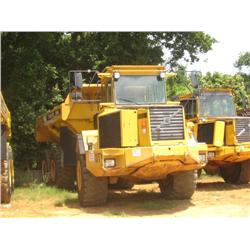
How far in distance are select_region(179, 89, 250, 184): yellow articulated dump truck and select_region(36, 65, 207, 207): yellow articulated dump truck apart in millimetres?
2831

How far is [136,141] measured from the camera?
880 centimetres

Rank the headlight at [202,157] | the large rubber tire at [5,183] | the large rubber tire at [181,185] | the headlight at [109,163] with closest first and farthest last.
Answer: the headlight at [109,163] < the headlight at [202,157] < the large rubber tire at [5,183] < the large rubber tire at [181,185]

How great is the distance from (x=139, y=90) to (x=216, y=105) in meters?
4.61

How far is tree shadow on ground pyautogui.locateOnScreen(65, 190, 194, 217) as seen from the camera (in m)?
8.85

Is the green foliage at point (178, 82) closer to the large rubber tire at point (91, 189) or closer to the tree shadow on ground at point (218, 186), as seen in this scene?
the tree shadow on ground at point (218, 186)

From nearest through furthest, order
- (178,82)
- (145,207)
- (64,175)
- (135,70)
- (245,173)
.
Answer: (145,207), (135,70), (64,175), (245,173), (178,82)

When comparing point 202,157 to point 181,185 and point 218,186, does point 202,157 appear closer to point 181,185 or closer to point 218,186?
point 181,185

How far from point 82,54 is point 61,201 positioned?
25.7ft

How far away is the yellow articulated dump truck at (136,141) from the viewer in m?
8.60

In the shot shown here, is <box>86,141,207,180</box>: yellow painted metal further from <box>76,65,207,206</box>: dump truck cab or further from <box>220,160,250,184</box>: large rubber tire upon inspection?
<box>220,160,250,184</box>: large rubber tire

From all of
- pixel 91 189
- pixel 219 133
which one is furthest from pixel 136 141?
pixel 219 133

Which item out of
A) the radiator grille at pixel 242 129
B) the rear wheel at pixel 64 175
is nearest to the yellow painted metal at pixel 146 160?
the radiator grille at pixel 242 129

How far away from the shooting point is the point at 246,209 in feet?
30.1

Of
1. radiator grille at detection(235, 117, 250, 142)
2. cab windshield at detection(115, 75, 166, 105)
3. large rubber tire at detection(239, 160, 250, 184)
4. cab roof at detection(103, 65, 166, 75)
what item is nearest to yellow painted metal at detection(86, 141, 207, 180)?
cab windshield at detection(115, 75, 166, 105)
